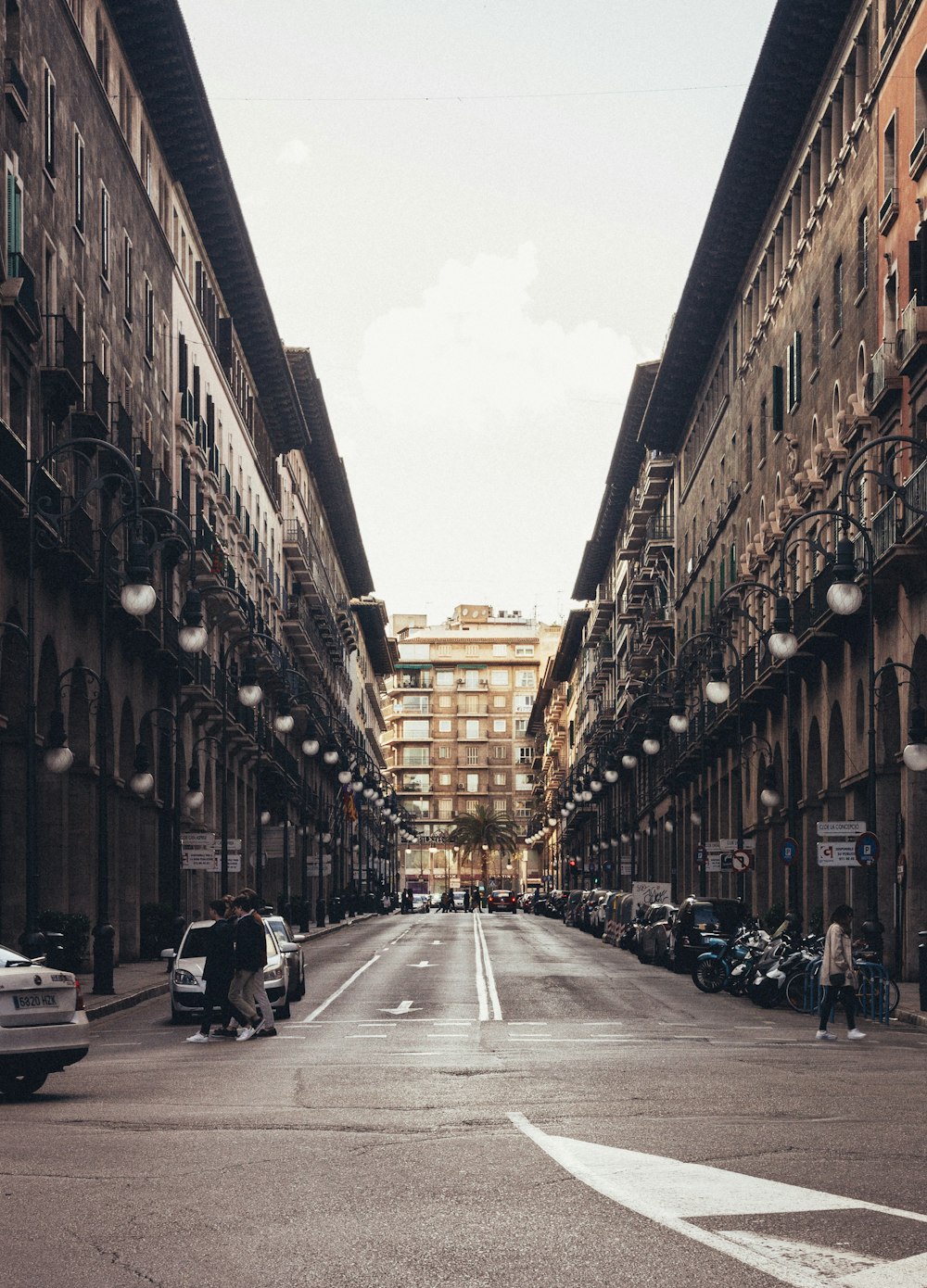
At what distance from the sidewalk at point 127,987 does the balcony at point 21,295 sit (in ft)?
39.0

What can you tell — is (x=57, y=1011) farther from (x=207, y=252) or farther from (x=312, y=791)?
(x=312, y=791)

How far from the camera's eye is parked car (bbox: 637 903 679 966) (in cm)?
4841

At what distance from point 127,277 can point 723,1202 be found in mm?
43225

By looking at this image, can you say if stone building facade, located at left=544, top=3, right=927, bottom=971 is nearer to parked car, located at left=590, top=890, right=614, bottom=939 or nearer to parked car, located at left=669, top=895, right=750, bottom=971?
parked car, located at left=669, top=895, right=750, bottom=971

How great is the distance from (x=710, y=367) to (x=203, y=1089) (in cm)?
6240

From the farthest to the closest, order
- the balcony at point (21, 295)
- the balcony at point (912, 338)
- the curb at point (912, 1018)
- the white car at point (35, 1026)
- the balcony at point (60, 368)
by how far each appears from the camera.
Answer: the balcony at point (60, 368) → the balcony at point (912, 338) → the balcony at point (21, 295) → the curb at point (912, 1018) → the white car at point (35, 1026)

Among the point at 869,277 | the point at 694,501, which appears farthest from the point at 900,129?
the point at 694,501

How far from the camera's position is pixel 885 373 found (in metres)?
41.1

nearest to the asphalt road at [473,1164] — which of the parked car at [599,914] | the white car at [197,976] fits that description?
the white car at [197,976]

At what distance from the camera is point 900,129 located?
41.5m

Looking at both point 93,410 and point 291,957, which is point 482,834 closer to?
point 93,410

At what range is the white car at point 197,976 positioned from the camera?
2891cm

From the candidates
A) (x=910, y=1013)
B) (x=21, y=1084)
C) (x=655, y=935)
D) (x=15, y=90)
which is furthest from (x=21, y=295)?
(x=655, y=935)

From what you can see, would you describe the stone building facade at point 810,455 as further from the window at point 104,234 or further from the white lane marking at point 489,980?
the window at point 104,234
